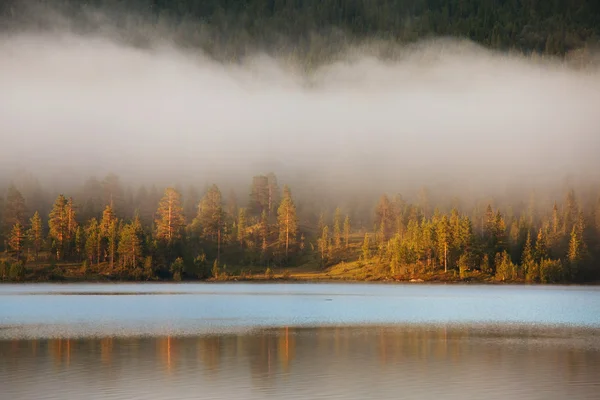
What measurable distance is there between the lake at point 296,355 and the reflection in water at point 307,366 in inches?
3.4

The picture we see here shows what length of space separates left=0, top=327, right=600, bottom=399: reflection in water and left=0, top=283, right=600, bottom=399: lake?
9cm

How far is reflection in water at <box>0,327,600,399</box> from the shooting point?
54969 millimetres

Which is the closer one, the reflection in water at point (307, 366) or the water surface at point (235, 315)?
the reflection in water at point (307, 366)

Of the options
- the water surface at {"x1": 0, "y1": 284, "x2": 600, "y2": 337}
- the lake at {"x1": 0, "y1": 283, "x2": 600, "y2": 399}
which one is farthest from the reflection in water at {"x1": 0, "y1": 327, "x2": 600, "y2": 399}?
the water surface at {"x1": 0, "y1": 284, "x2": 600, "y2": 337}

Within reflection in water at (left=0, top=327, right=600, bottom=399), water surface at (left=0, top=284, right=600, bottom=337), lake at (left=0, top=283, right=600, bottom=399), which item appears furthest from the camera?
water surface at (left=0, top=284, right=600, bottom=337)

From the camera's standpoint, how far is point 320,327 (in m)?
99.7

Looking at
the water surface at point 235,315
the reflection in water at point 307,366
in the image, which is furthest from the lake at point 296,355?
the water surface at point 235,315

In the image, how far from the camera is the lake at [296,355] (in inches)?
2191

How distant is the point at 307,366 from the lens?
66312mm

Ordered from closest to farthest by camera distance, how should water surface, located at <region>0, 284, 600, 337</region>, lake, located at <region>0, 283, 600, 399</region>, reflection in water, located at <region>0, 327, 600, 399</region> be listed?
1. reflection in water, located at <region>0, 327, 600, 399</region>
2. lake, located at <region>0, 283, 600, 399</region>
3. water surface, located at <region>0, 284, 600, 337</region>

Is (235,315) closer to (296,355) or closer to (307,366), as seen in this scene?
(296,355)

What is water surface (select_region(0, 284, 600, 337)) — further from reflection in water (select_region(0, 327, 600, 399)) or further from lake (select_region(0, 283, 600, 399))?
reflection in water (select_region(0, 327, 600, 399))

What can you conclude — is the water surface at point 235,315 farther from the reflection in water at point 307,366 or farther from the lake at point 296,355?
the reflection in water at point 307,366

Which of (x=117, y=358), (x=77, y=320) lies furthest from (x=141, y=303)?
(x=117, y=358)
